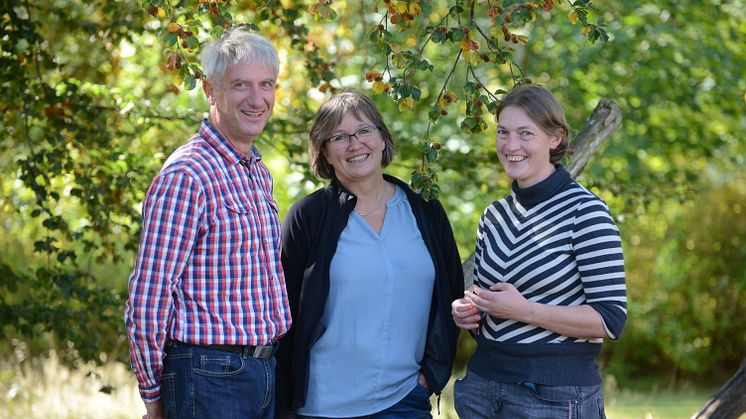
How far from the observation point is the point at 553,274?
3.16 m

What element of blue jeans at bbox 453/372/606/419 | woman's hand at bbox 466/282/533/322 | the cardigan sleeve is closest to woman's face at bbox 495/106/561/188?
woman's hand at bbox 466/282/533/322

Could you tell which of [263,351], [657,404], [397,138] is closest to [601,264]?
[263,351]

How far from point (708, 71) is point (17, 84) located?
7022 millimetres

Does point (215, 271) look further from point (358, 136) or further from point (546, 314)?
point (546, 314)

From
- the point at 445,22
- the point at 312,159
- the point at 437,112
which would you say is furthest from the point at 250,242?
the point at 445,22

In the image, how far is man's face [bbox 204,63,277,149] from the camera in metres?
3.22

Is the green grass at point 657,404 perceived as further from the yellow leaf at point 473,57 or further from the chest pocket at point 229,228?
the chest pocket at point 229,228

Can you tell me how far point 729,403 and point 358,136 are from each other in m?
2.21

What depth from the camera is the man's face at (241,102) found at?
322cm

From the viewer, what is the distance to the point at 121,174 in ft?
18.5

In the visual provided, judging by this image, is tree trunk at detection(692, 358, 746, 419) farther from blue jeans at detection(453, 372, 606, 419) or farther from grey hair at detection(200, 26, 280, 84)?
grey hair at detection(200, 26, 280, 84)

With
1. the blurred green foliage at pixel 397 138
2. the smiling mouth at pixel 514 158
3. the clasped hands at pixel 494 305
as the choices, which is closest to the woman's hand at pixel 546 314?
the clasped hands at pixel 494 305

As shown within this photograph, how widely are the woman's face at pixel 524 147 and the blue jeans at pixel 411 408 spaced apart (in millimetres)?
881

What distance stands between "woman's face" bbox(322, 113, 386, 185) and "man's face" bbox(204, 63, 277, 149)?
417mm
